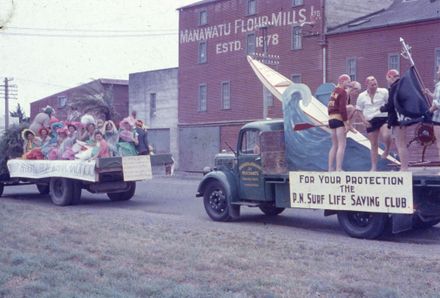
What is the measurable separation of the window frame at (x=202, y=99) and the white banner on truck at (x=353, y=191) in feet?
102

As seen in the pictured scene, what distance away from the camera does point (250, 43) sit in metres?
39.7

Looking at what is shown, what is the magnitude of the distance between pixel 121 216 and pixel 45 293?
7339mm

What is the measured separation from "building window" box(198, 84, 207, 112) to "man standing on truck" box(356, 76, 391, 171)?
31.6 m

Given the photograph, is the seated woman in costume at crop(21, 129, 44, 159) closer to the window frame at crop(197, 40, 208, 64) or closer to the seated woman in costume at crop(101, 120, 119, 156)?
the seated woman in costume at crop(101, 120, 119, 156)

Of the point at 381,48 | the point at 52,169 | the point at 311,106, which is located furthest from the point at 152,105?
the point at 311,106

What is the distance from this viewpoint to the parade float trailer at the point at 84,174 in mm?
15595

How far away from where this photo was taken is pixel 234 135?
4028 centimetres

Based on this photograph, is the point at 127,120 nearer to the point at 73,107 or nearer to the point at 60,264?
the point at 60,264

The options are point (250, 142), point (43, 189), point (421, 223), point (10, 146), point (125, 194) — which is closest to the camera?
point (421, 223)

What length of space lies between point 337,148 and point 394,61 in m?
21.7

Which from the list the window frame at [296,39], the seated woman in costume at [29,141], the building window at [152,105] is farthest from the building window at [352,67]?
the seated woman in costume at [29,141]

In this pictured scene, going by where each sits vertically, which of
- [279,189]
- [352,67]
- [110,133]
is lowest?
[279,189]

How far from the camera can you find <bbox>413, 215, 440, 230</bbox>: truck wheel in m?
11.2

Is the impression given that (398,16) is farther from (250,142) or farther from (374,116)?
(374,116)
